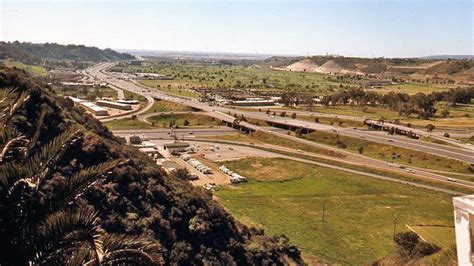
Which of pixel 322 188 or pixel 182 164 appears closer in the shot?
pixel 322 188

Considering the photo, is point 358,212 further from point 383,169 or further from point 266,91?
point 266,91

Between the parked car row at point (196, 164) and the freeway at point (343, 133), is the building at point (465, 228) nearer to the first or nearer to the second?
the parked car row at point (196, 164)

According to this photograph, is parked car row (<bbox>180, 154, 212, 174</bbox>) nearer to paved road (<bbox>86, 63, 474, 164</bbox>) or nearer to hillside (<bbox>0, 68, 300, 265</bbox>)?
hillside (<bbox>0, 68, 300, 265</bbox>)

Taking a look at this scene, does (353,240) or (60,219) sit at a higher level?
(60,219)

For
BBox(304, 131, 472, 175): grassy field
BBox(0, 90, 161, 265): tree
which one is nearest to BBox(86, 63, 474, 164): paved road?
BBox(304, 131, 472, 175): grassy field

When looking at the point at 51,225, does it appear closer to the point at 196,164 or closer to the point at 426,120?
the point at 196,164

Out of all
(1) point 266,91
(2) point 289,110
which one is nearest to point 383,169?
(2) point 289,110

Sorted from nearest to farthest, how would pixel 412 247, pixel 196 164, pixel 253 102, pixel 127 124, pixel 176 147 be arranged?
pixel 412 247 < pixel 196 164 < pixel 176 147 < pixel 127 124 < pixel 253 102

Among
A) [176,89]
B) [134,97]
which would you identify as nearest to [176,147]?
[134,97]

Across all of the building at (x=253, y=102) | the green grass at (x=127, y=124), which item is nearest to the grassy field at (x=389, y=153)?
the green grass at (x=127, y=124)
